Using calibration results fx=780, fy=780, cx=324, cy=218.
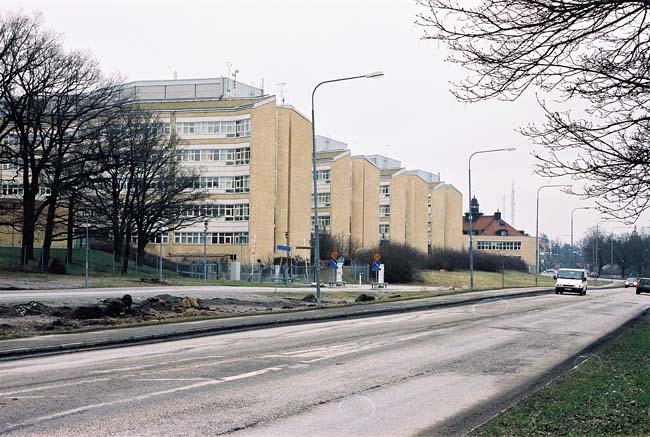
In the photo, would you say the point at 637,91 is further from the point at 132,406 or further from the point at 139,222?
the point at 139,222

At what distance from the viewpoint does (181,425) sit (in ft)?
28.3

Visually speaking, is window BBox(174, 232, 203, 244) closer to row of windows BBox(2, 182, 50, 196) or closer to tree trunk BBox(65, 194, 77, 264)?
row of windows BBox(2, 182, 50, 196)

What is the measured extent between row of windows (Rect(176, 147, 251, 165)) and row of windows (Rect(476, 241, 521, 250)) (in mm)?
88744

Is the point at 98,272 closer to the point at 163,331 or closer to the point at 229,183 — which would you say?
the point at 229,183

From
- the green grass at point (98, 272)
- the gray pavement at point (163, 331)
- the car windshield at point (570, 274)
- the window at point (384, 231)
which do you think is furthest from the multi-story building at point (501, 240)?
the gray pavement at point (163, 331)

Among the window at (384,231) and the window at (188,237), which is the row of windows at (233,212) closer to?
the window at (188,237)

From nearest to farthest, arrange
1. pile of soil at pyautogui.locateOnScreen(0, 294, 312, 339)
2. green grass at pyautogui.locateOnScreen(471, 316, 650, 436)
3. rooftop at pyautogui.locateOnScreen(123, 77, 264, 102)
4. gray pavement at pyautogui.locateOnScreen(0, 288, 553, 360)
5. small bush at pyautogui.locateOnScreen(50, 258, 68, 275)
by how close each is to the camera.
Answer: green grass at pyautogui.locateOnScreen(471, 316, 650, 436)
gray pavement at pyautogui.locateOnScreen(0, 288, 553, 360)
pile of soil at pyautogui.locateOnScreen(0, 294, 312, 339)
small bush at pyautogui.locateOnScreen(50, 258, 68, 275)
rooftop at pyautogui.locateOnScreen(123, 77, 264, 102)

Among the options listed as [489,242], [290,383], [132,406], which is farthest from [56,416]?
[489,242]

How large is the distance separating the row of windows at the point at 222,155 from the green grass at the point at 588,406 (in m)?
65.9

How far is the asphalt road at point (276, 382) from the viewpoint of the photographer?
8.85 meters

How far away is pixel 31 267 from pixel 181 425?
1699 inches

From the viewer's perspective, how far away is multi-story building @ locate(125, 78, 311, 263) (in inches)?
3078

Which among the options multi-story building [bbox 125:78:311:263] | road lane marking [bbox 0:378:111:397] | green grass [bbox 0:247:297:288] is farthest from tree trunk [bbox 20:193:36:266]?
road lane marking [bbox 0:378:111:397]

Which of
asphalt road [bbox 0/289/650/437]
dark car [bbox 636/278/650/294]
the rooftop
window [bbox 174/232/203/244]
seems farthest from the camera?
the rooftop
